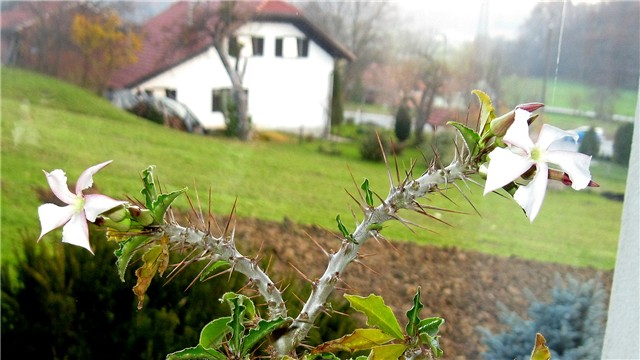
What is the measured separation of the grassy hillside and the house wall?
2.7 inches

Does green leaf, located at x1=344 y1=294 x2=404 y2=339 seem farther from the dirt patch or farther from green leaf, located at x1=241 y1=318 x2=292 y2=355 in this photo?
the dirt patch

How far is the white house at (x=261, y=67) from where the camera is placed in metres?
1.90

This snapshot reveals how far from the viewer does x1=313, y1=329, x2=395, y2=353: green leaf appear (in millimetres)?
669

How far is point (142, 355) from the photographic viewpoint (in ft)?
5.12

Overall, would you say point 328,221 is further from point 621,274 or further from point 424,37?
point 621,274

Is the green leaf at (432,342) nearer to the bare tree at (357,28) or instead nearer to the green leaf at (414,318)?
the green leaf at (414,318)

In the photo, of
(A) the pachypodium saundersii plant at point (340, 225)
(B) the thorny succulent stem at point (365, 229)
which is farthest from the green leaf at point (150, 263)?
(B) the thorny succulent stem at point (365, 229)

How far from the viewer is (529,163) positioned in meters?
0.53

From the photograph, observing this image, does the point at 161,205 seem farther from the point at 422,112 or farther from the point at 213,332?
the point at 422,112

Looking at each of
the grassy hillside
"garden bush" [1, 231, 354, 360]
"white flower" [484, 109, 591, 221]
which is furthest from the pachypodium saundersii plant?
the grassy hillside

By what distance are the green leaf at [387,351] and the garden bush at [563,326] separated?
1.20 metres

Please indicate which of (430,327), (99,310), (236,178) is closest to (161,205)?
(430,327)

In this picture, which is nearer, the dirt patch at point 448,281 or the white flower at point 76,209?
the white flower at point 76,209

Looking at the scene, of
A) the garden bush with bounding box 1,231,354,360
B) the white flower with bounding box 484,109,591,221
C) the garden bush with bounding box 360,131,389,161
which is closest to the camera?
the white flower with bounding box 484,109,591,221
